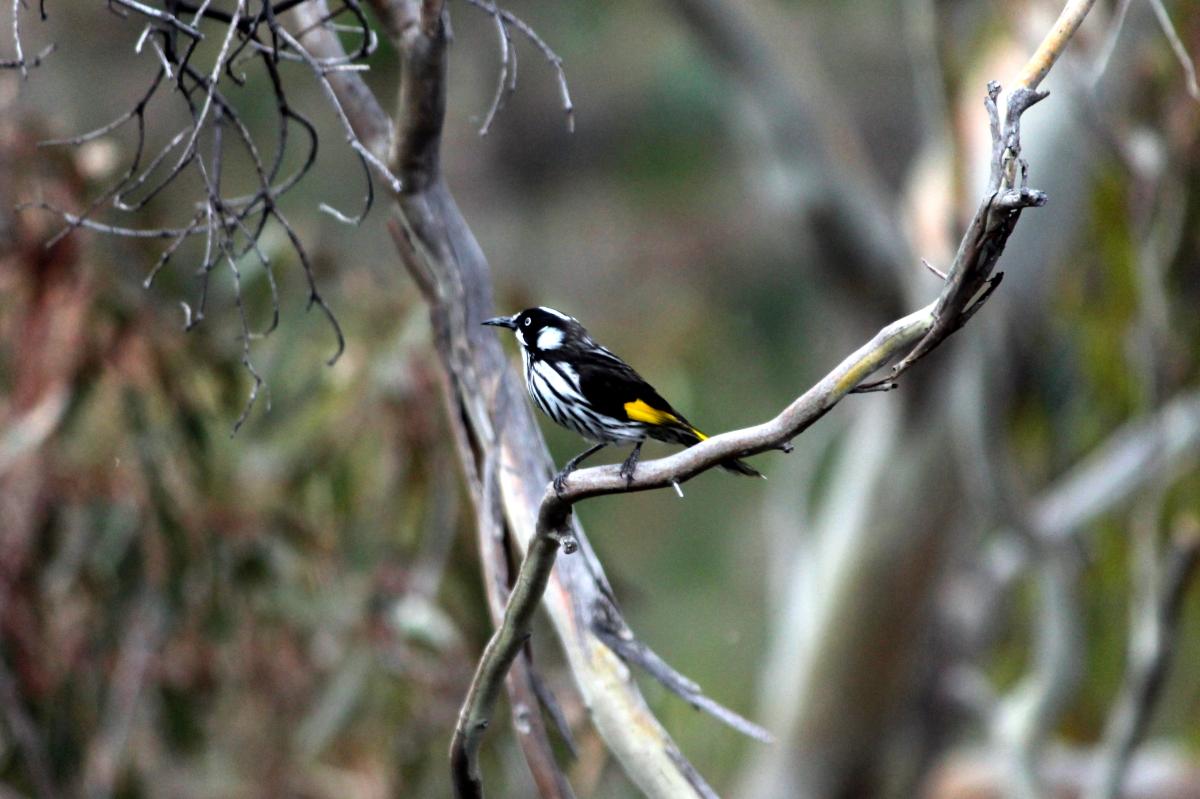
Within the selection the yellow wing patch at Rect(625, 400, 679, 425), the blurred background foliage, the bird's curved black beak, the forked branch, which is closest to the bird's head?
the bird's curved black beak

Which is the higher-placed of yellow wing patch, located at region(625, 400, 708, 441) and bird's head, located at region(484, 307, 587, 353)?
yellow wing patch, located at region(625, 400, 708, 441)

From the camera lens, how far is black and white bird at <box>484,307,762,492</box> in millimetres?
1664

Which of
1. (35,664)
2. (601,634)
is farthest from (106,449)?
(601,634)

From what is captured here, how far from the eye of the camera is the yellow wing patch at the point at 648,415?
1647mm

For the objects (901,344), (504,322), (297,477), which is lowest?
(297,477)

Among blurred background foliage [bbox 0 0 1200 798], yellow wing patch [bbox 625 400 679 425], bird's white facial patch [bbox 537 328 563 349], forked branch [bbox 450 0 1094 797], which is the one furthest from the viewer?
blurred background foliage [bbox 0 0 1200 798]

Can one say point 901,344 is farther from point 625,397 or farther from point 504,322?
point 504,322

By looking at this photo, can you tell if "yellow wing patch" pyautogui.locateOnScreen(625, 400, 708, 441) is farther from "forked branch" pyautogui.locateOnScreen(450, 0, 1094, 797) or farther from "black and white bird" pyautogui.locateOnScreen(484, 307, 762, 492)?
"forked branch" pyautogui.locateOnScreen(450, 0, 1094, 797)

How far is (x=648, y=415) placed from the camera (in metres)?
1.66

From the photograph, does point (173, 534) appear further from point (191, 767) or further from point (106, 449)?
point (191, 767)

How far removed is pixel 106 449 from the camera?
3.88 metres

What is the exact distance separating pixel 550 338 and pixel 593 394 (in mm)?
104

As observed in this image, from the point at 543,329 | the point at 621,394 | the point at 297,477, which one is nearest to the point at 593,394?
the point at 621,394

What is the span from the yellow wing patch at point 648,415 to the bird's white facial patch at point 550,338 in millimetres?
124
